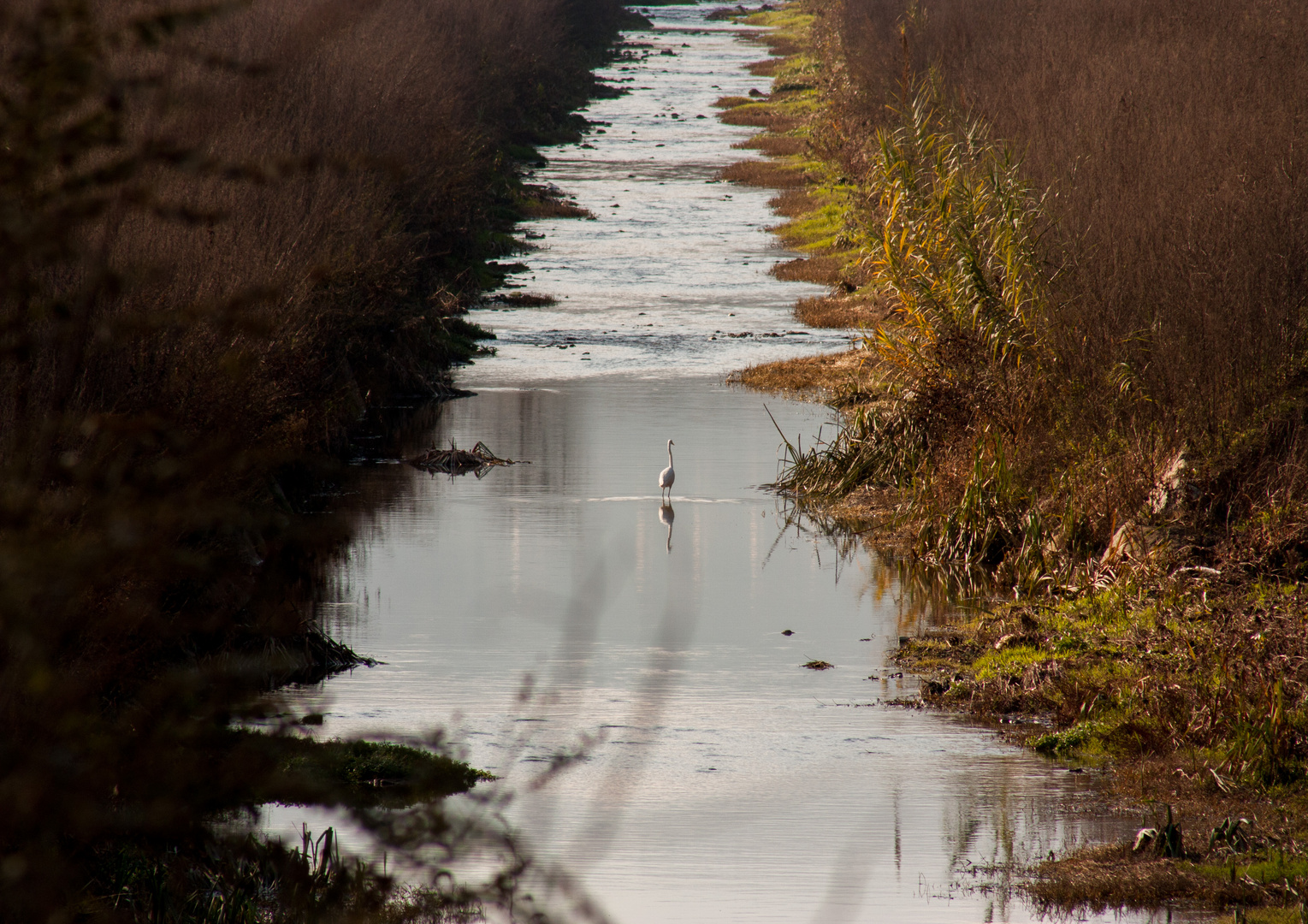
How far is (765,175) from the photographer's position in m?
50.1

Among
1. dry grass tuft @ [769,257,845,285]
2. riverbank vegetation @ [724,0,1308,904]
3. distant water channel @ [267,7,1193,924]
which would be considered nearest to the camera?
distant water channel @ [267,7,1193,924]

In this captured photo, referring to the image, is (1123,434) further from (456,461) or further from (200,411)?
(456,461)


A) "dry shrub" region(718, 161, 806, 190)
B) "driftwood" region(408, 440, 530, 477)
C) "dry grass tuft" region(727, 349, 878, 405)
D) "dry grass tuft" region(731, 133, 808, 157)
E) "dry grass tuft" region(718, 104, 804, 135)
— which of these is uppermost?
"dry grass tuft" region(718, 104, 804, 135)

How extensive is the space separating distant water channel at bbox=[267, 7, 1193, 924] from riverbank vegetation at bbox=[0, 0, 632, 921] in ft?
2.03

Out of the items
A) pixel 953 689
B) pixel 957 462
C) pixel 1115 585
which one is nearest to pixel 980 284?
pixel 957 462

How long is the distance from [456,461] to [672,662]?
308 inches

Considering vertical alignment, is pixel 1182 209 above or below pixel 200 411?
above

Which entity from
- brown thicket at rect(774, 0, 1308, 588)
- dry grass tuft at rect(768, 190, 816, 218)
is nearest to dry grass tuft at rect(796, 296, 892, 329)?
brown thicket at rect(774, 0, 1308, 588)

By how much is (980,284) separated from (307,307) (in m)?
6.78

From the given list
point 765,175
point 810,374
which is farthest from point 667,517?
point 765,175

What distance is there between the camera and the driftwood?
799 inches

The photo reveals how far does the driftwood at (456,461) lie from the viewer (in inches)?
799

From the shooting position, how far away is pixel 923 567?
15531 millimetres

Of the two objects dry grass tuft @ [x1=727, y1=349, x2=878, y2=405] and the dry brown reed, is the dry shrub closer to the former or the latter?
the dry brown reed
